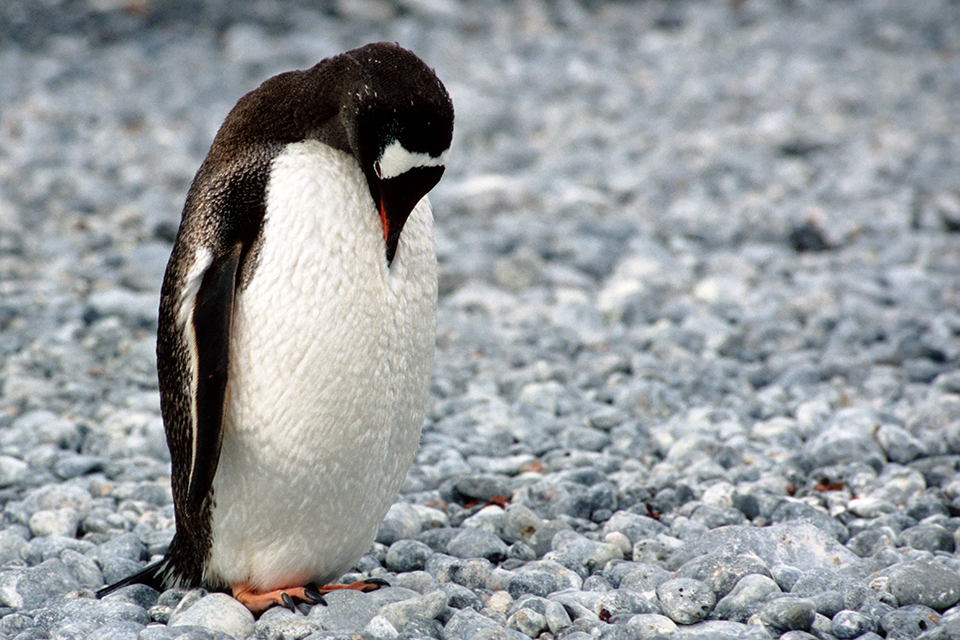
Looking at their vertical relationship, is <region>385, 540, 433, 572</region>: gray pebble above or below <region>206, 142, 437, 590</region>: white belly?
below

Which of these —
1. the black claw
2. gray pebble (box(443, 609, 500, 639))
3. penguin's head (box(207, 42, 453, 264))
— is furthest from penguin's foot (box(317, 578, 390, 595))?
penguin's head (box(207, 42, 453, 264))

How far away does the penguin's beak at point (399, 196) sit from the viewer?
7.97 ft

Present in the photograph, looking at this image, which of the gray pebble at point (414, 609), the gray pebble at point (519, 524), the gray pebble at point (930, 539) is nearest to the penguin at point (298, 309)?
the gray pebble at point (414, 609)

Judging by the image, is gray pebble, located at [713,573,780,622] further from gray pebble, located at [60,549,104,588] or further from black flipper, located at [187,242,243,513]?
gray pebble, located at [60,549,104,588]

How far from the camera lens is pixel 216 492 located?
262 cm

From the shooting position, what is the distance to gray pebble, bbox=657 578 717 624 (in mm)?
2473

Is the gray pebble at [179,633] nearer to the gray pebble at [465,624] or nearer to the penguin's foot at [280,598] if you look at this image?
the penguin's foot at [280,598]

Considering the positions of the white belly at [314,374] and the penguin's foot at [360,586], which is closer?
the white belly at [314,374]

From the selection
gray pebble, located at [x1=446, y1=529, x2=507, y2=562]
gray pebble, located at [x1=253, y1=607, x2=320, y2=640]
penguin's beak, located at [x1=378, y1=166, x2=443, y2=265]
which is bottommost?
gray pebble, located at [x1=446, y1=529, x2=507, y2=562]

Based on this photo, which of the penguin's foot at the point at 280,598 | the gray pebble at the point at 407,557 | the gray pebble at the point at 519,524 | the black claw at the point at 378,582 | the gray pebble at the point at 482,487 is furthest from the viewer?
the gray pebble at the point at 482,487

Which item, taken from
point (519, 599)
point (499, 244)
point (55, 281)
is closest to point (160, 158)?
point (55, 281)

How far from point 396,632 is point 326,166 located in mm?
1079

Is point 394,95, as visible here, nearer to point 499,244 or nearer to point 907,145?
point 499,244

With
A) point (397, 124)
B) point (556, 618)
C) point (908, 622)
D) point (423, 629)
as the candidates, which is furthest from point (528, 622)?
point (397, 124)
